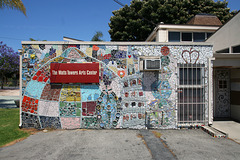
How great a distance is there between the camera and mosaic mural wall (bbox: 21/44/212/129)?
18.0 feet

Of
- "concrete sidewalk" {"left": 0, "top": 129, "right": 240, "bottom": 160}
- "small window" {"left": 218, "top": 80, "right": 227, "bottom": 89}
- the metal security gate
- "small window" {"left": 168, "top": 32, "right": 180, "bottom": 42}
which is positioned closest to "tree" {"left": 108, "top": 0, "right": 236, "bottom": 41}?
"small window" {"left": 168, "top": 32, "right": 180, "bottom": 42}

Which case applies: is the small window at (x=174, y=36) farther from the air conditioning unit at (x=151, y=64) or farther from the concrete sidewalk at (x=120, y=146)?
the concrete sidewalk at (x=120, y=146)

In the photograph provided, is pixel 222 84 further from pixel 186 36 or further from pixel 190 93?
pixel 186 36

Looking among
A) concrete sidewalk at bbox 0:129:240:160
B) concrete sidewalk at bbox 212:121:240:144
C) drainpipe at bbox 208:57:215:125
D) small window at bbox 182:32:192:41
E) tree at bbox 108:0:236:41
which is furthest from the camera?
tree at bbox 108:0:236:41

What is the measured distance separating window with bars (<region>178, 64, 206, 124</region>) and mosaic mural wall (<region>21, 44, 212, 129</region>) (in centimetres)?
33

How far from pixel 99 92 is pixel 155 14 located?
15.9m

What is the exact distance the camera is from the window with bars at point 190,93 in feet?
18.6

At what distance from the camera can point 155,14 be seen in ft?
59.6

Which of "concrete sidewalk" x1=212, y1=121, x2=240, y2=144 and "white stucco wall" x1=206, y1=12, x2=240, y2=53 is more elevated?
"white stucco wall" x1=206, y1=12, x2=240, y2=53

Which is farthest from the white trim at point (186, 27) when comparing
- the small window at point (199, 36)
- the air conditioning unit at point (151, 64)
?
the air conditioning unit at point (151, 64)

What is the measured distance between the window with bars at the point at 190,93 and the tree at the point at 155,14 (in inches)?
552

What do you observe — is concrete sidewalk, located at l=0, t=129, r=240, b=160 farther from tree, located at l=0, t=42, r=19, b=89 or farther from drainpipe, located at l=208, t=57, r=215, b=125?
tree, located at l=0, t=42, r=19, b=89

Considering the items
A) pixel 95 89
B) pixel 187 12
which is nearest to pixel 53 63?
pixel 95 89

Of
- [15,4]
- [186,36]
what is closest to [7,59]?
[15,4]
